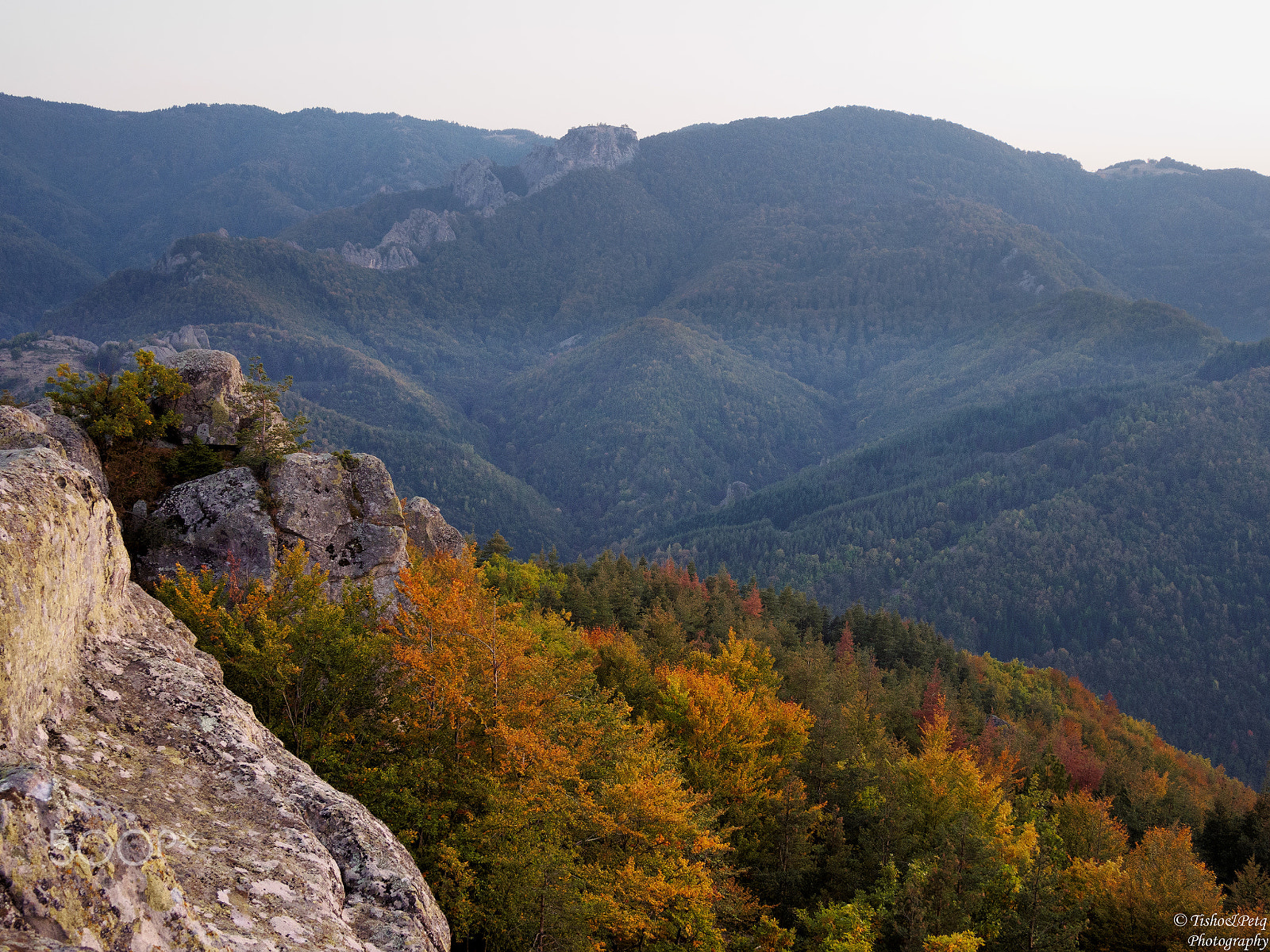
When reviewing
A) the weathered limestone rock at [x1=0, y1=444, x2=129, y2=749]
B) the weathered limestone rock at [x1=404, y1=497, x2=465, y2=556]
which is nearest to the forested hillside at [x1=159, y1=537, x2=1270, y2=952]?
the weathered limestone rock at [x1=404, y1=497, x2=465, y2=556]

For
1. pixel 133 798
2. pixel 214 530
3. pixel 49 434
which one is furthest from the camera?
pixel 214 530

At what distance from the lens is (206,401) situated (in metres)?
32.9

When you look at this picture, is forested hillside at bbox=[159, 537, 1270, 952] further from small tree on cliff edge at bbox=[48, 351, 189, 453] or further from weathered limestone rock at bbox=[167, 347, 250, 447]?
small tree on cliff edge at bbox=[48, 351, 189, 453]

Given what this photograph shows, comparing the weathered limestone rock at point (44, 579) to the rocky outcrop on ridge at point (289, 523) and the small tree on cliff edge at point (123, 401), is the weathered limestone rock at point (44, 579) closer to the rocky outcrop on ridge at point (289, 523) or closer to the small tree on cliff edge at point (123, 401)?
the rocky outcrop on ridge at point (289, 523)

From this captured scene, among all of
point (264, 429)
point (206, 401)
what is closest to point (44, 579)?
point (264, 429)

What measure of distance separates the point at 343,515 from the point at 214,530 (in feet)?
18.0

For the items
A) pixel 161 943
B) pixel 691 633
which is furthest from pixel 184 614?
pixel 691 633

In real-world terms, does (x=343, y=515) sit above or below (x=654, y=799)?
above

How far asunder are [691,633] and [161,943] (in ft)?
264

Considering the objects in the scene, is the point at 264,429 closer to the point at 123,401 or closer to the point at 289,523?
the point at 289,523

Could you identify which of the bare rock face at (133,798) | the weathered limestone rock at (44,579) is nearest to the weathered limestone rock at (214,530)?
the bare rock face at (133,798)

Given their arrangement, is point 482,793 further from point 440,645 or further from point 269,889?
point 269,889

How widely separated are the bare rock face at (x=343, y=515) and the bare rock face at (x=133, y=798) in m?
19.4

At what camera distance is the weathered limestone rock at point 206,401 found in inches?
1282
